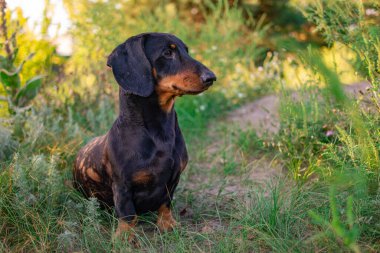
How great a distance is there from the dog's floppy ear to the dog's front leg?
0.61 m

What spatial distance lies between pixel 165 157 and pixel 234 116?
3476 mm

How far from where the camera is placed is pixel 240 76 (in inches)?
273

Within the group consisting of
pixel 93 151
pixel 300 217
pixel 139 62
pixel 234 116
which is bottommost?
pixel 234 116

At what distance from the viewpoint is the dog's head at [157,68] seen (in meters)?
2.79

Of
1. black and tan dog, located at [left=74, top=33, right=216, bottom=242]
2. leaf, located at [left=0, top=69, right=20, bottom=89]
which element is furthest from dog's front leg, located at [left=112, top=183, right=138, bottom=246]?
leaf, located at [left=0, top=69, right=20, bottom=89]

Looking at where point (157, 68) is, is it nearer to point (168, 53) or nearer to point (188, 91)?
point (168, 53)

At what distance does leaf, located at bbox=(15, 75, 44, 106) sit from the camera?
454cm

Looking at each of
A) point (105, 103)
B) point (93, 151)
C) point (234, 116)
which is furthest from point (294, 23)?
point (93, 151)

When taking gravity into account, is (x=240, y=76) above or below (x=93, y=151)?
below

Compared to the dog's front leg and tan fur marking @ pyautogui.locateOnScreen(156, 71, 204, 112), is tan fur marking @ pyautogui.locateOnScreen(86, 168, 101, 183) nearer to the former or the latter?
the dog's front leg

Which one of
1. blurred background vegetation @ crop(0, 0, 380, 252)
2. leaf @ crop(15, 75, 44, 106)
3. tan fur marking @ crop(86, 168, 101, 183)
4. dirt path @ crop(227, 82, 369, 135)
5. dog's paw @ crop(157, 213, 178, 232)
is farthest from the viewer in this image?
dirt path @ crop(227, 82, 369, 135)

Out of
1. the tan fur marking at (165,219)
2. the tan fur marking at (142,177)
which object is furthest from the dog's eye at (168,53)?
the tan fur marking at (165,219)

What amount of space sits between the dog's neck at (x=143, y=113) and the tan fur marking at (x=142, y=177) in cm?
29

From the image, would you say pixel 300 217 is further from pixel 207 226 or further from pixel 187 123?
pixel 187 123
